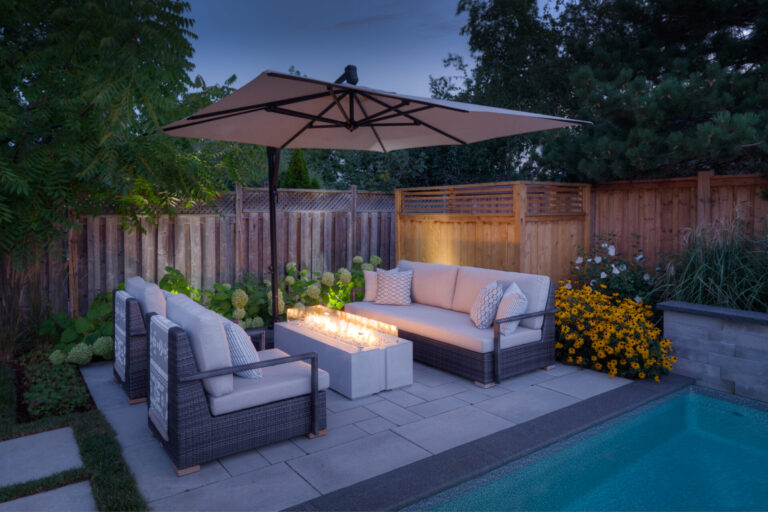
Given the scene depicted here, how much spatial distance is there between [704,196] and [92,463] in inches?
278

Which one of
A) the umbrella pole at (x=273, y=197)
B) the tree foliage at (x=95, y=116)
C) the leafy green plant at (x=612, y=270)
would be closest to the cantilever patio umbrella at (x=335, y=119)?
the umbrella pole at (x=273, y=197)

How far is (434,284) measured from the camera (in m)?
6.22

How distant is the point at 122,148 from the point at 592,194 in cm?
645

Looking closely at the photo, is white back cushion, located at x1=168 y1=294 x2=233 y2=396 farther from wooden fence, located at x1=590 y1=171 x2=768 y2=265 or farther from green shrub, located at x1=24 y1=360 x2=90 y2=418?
wooden fence, located at x1=590 y1=171 x2=768 y2=265

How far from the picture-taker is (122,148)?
5062mm

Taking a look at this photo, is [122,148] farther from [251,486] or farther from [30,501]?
[251,486]

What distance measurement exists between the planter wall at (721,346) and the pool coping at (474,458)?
2.33ft

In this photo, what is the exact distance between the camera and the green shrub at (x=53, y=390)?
422 centimetres

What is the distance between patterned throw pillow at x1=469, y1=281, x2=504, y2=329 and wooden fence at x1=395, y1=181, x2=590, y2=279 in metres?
1.75

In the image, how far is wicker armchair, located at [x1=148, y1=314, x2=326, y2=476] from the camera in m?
3.08

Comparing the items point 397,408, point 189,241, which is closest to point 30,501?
point 397,408

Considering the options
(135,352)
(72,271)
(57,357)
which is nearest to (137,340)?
(135,352)

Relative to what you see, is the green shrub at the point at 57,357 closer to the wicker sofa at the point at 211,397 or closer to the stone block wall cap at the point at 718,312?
the wicker sofa at the point at 211,397

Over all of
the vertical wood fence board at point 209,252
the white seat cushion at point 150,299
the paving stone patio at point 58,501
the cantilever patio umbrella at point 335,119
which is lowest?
the paving stone patio at point 58,501
